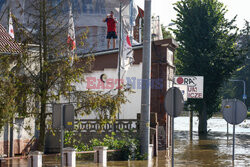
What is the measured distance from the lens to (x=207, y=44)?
144 ft

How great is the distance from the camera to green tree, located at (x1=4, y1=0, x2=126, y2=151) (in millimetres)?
15805

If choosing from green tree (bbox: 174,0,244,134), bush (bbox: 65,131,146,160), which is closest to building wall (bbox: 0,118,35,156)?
A: bush (bbox: 65,131,146,160)

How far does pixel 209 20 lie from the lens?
43.8 metres

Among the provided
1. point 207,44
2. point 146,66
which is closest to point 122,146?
point 146,66

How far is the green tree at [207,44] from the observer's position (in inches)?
1724

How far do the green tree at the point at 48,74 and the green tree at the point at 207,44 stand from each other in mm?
27954

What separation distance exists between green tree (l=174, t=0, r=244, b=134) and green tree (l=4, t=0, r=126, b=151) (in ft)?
91.7

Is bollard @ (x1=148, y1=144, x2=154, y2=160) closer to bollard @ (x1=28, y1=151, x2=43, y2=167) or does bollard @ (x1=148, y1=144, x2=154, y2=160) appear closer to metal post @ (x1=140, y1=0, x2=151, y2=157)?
metal post @ (x1=140, y1=0, x2=151, y2=157)

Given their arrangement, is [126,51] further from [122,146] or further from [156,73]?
[122,146]

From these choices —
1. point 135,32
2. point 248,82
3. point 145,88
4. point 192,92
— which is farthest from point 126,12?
point 248,82

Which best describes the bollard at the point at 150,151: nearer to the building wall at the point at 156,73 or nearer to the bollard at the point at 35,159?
the building wall at the point at 156,73

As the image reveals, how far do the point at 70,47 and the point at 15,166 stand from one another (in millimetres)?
5064

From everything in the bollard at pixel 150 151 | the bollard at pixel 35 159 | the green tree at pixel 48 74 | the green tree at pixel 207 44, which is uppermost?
the green tree at pixel 207 44

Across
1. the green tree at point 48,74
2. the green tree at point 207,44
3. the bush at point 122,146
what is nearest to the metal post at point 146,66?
the bush at point 122,146
